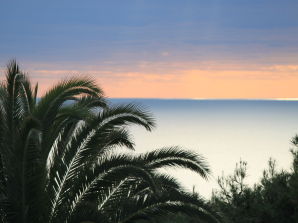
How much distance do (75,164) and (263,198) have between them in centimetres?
1022

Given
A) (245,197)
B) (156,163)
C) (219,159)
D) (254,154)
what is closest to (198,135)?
(254,154)

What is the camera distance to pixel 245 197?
2030 centimetres

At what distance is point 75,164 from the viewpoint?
11484 mm

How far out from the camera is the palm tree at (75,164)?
10.5m

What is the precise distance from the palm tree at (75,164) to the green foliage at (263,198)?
7080 millimetres

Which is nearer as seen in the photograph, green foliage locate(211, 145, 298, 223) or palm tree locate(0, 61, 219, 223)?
palm tree locate(0, 61, 219, 223)

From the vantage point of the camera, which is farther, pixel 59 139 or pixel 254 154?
pixel 254 154

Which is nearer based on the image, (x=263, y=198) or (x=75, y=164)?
(x=75, y=164)

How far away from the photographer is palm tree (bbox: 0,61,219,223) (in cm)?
1048

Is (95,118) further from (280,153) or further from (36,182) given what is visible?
(280,153)

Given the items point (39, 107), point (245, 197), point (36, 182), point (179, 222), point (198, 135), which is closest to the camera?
point (36, 182)

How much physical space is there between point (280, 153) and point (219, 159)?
905 centimetres

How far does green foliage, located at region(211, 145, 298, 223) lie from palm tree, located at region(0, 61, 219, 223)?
708 centimetres

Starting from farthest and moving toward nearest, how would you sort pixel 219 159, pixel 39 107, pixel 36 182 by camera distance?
pixel 219 159 → pixel 39 107 → pixel 36 182
